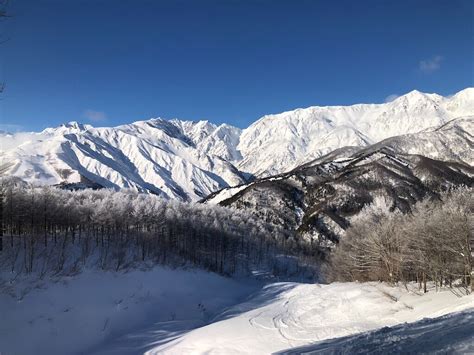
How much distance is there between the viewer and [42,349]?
39156 millimetres

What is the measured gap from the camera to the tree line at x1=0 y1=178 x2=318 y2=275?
66625 millimetres

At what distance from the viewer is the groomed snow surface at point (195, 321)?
24062 mm

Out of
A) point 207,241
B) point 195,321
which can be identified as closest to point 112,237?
point 207,241

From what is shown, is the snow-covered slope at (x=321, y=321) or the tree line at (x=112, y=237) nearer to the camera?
the snow-covered slope at (x=321, y=321)

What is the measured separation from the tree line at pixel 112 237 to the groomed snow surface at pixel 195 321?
8.54m

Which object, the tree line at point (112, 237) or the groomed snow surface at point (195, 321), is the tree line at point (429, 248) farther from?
the tree line at point (112, 237)

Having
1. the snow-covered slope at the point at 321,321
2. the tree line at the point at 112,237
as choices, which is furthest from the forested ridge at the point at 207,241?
the snow-covered slope at the point at 321,321

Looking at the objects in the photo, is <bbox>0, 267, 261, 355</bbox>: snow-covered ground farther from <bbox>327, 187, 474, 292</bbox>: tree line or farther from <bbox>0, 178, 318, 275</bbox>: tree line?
<bbox>327, 187, 474, 292</bbox>: tree line

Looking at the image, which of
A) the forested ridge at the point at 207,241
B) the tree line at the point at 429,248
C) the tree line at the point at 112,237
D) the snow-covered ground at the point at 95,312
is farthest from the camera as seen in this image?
the tree line at the point at 112,237

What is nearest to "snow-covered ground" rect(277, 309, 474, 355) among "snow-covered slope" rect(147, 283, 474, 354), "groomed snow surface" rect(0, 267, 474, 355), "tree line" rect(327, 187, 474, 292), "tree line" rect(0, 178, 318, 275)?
"groomed snow surface" rect(0, 267, 474, 355)

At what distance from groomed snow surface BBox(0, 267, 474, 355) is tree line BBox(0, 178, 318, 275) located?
854cm

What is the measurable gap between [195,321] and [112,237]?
5093 cm

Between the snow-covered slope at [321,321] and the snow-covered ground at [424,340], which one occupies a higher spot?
the snow-covered ground at [424,340]

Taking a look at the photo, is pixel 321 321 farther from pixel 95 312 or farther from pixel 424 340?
pixel 95 312
